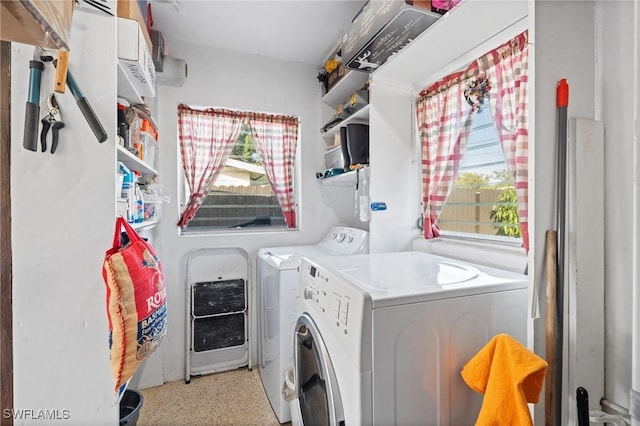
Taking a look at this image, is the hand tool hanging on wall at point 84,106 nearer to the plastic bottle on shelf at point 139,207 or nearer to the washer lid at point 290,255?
the plastic bottle on shelf at point 139,207

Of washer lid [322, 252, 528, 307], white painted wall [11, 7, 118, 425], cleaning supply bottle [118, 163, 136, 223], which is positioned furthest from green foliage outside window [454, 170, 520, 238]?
cleaning supply bottle [118, 163, 136, 223]

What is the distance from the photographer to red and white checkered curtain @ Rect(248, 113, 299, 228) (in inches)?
106

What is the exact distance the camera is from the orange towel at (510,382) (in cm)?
80

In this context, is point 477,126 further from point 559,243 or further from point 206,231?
point 206,231

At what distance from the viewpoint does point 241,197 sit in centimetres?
274

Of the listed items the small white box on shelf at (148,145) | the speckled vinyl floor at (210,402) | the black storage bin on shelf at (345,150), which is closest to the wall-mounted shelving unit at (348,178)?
the black storage bin on shelf at (345,150)

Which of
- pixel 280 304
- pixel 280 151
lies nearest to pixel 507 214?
pixel 280 304

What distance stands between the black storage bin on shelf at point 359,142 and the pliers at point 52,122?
5.36ft

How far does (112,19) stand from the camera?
1.09 m

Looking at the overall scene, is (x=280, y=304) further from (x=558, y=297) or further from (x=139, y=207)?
(x=558, y=297)

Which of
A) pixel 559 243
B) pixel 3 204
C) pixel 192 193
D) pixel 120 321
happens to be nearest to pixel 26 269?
pixel 3 204

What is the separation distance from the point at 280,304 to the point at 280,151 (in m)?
1.49

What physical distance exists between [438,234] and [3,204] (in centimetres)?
209

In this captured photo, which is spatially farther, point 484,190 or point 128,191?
point 484,190
